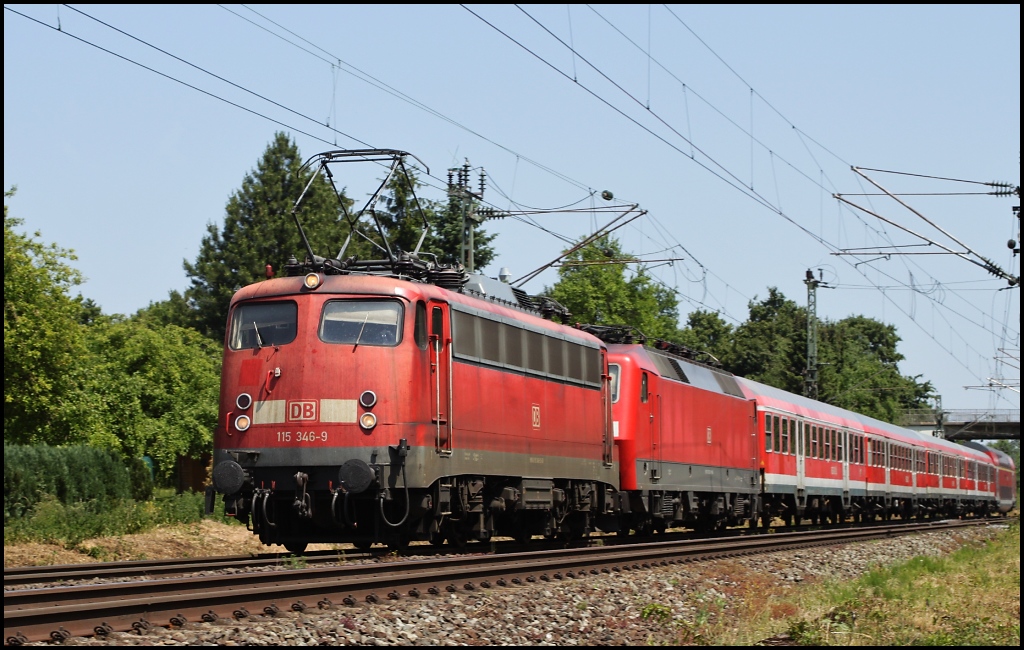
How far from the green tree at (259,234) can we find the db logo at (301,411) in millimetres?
58993

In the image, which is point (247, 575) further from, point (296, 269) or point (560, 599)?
point (296, 269)

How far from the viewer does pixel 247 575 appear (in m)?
13.1

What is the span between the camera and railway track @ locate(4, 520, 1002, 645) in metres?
9.54

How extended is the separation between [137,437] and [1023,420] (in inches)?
1432

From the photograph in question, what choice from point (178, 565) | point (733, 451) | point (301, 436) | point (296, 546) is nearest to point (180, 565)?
point (178, 565)

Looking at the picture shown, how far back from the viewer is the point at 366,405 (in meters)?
15.5

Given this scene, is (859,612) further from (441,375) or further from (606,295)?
(606,295)

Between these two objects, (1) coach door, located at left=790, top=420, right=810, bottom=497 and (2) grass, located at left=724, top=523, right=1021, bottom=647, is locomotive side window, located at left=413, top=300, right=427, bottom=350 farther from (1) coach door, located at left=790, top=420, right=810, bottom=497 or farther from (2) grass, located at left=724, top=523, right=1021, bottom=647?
(1) coach door, located at left=790, top=420, right=810, bottom=497

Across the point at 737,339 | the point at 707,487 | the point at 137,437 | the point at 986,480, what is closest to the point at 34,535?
the point at 707,487

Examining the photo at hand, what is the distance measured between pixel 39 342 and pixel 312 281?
23.2 metres

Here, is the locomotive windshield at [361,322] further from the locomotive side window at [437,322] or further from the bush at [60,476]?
the bush at [60,476]

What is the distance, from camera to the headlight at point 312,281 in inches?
640

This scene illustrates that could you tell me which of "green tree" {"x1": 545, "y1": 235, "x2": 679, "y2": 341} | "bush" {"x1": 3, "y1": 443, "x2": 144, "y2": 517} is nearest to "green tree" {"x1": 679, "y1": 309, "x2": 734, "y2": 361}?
"green tree" {"x1": 545, "y1": 235, "x2": 679, "y2": 341}

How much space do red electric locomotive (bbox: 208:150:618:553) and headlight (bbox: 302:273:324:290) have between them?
0.07 ft
